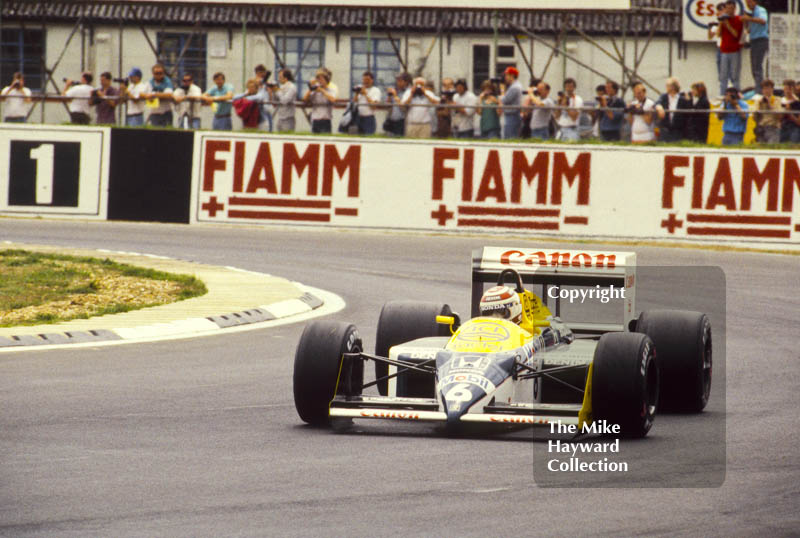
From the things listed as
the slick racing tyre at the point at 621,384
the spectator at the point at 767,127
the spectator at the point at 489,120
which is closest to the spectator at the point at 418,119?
the spectator at the point at 489,120

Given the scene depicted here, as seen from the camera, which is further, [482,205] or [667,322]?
[482,205]

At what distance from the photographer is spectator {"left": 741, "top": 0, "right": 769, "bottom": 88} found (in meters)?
27.6

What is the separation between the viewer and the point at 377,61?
3788 cm

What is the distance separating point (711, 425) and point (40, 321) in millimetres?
7072

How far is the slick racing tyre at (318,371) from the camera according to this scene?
916 centimetres

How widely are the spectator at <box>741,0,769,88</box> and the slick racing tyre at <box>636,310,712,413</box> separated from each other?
18112mm

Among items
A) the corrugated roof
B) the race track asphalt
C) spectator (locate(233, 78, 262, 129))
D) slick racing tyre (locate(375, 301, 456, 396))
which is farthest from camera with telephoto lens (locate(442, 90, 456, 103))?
slick racing tyre (locate(375, 301, 456, 396))

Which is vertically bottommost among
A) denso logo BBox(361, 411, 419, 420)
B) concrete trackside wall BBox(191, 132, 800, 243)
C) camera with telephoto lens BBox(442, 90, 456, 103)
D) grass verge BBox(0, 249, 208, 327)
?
denso logo BBox(361, 411, 419, 420)

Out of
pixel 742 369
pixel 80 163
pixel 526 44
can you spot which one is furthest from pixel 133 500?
pixel 526 44

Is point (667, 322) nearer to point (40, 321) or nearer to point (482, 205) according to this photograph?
point (40, 321)

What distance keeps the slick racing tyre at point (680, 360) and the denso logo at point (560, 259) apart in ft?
2.11

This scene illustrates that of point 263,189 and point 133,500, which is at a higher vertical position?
point 263,189

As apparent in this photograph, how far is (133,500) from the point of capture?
6934 mm

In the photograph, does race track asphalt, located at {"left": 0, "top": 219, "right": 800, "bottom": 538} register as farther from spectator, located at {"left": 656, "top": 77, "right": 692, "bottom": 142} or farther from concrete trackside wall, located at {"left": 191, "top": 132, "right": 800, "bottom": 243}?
spectator, located at {"left": 656, "top": 77, "right": 692, "bottom": 142}
